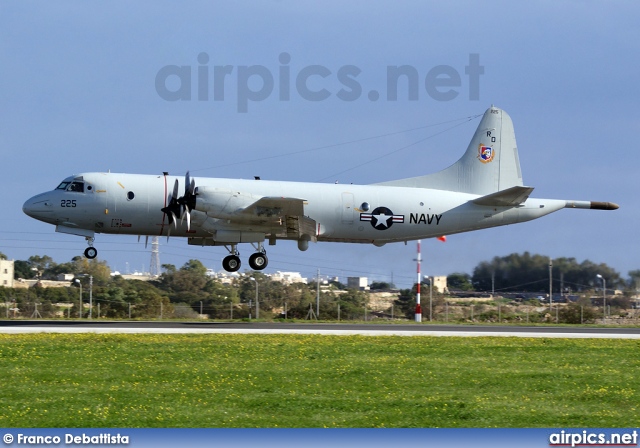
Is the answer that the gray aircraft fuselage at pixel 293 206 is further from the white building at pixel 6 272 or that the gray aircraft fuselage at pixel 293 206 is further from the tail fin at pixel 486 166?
the white building at pixel 6 272

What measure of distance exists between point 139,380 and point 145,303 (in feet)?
116

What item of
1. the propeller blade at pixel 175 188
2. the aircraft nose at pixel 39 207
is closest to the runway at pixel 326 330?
the aircraft nose at pixel 39 207

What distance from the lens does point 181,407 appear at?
54.9 feet

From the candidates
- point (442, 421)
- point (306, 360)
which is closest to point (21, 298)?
point (306, 360)

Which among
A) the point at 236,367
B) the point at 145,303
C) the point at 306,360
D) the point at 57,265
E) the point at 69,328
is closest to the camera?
the point at 236,367

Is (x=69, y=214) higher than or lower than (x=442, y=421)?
higher

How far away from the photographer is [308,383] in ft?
64.4

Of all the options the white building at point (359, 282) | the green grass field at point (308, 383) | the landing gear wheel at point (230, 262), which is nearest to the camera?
the green grass field at point (308, 383)

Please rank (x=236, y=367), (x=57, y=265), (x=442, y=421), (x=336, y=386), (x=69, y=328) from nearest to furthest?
(x=442, y=421)
(x=336, y=386)
(x=236, y=367)
(x=69, y=328)
(x=57, y=265)

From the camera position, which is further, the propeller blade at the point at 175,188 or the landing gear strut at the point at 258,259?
the landing gear strut at the point at 258,259

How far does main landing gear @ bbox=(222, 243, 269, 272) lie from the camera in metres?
40.4

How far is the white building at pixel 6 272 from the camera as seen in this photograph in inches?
2844

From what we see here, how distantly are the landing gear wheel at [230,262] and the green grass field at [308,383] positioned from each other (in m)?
13.3

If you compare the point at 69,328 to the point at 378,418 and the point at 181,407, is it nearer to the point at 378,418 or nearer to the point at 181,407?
the point at 181,407
